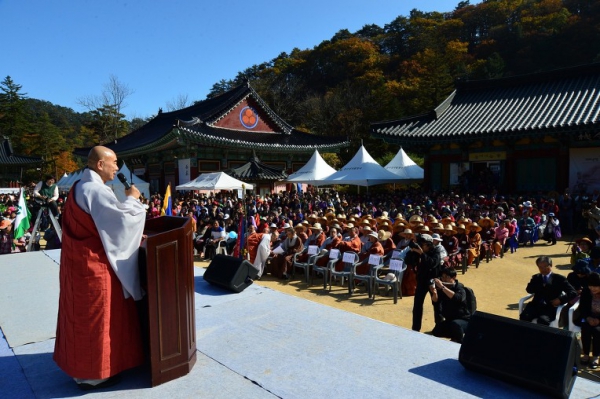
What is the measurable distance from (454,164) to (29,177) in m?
40.5

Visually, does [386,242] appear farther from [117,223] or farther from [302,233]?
[117,223]

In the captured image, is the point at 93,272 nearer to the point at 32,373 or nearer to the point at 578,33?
the point at 32,373

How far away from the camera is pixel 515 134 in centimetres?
1413

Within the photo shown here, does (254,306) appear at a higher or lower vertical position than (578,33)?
lower

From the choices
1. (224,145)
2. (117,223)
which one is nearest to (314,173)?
(224,145)

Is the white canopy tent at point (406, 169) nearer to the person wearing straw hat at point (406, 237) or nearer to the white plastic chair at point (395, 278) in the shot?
the person wearing straw hat at point (406, 237)

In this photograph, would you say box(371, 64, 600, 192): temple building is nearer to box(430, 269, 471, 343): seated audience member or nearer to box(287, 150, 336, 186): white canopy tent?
box(287, 150, 336, 186): white canopy tent

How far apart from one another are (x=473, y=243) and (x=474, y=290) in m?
2.06

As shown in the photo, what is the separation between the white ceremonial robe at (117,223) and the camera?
2.32 m

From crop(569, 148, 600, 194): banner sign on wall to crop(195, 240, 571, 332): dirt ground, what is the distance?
4.99 m

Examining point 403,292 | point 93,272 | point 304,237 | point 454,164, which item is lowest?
point 403,292

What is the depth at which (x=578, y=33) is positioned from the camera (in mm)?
36500

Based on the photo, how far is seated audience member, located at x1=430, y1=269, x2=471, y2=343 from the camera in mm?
4488

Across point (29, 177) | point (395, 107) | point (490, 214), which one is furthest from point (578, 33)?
point (29, 177)
